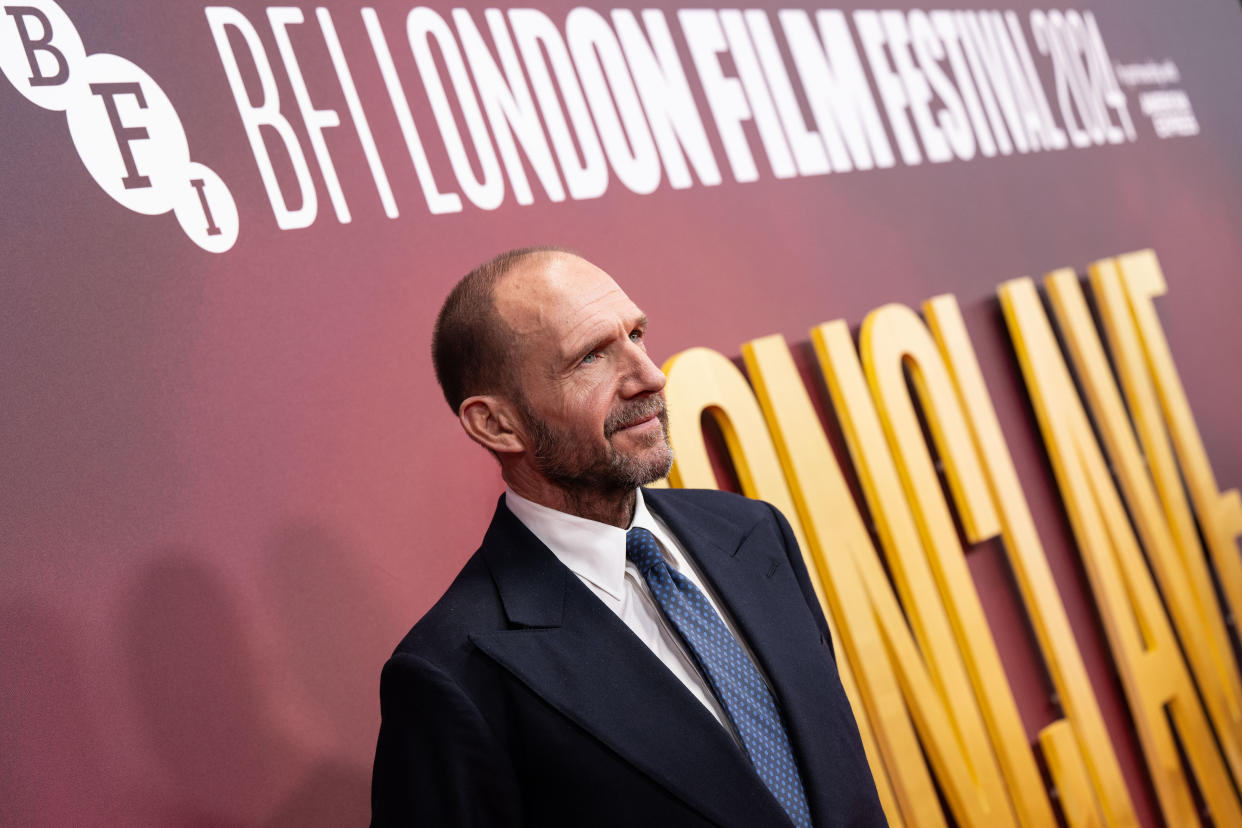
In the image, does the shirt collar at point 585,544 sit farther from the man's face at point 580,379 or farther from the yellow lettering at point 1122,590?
the yellow lettering at point 1122,590

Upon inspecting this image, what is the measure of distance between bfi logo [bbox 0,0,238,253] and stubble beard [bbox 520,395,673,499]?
771mm

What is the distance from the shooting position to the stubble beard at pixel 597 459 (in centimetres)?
153

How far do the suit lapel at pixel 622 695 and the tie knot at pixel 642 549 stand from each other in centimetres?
10

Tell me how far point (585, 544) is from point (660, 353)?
1.07m

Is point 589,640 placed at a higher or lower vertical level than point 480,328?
lower

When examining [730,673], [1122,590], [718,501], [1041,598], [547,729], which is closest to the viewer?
[547,729]

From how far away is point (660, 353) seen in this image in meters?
2.56

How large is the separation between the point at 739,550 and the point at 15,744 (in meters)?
1.03

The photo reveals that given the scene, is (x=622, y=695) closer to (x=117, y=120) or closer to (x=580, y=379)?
(x=580, y=379)

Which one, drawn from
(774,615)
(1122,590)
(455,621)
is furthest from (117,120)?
(1122,590)

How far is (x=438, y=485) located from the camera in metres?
2.19

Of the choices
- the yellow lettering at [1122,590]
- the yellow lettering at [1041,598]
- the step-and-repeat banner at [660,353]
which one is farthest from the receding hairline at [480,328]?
the yellow lettering at [1122,590]

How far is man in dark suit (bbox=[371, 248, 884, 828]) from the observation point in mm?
1396

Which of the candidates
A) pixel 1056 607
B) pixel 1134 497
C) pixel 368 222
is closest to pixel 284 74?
pixel 368 222
